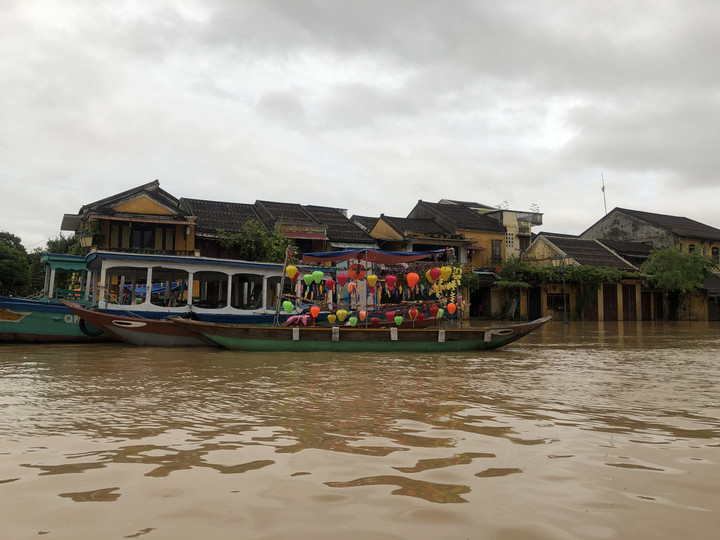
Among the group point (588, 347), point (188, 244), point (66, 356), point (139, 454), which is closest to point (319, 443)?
point (139, 454)

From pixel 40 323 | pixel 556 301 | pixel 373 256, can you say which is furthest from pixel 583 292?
pixel 40 323

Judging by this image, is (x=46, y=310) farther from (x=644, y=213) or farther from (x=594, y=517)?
(x=644, y=213)

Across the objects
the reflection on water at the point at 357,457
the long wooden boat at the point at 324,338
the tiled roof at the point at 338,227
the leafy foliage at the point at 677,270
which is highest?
the tiled roof at the point at 338,227

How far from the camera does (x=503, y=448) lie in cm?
385

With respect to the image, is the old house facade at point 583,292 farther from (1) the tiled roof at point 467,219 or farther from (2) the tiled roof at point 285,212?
(2) the tiled roof at point 285,212

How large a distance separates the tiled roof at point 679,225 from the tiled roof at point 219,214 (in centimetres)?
2783

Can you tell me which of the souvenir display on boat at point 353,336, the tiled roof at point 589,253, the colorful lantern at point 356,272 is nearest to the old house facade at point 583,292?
the tiled roof at point 589,253

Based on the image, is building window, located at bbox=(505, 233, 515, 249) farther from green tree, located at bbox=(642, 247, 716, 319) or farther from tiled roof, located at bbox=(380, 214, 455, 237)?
green tree, located at bbox=(642, 247, 716, 319)

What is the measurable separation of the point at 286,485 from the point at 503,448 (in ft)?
5.46

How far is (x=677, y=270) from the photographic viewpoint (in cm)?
3169

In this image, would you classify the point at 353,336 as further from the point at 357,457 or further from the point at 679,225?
the point at 679,225

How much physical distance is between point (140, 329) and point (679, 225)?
38.9 metres

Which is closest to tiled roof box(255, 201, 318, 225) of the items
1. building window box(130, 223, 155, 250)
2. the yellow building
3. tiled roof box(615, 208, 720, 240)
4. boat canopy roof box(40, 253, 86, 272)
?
the yellow building

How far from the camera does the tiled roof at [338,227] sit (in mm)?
27906
